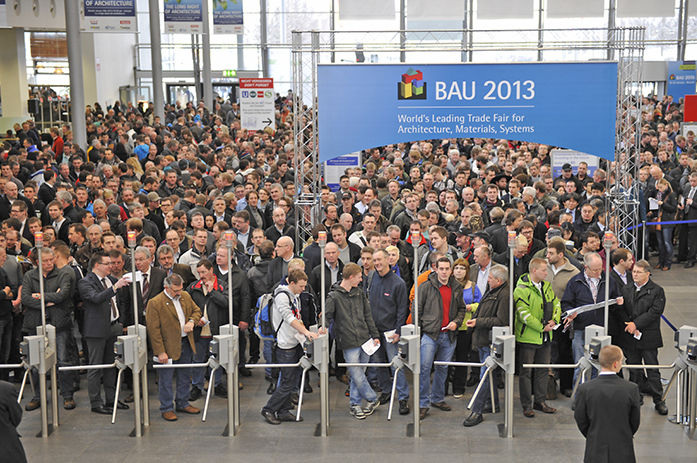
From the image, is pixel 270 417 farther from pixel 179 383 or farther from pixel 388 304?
pixel 388 304

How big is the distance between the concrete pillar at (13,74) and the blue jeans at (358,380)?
23979mm

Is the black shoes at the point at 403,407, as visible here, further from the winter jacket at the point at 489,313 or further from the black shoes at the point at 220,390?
the black shoes at the point at 220,390

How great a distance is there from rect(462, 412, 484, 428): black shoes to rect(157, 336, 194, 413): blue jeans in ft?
9.22

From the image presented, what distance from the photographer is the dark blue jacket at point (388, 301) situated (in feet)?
29.3

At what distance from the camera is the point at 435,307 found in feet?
28.5

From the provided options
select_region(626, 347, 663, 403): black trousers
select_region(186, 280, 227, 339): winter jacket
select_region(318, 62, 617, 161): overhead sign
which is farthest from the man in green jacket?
select_region(318, 62, 617, 161): overhead sign

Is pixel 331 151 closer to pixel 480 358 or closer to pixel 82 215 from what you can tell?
pixel 82 215

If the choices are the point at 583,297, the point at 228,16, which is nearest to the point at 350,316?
the point at 583,297

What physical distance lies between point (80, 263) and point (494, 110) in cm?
595

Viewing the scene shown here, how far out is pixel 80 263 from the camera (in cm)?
1004

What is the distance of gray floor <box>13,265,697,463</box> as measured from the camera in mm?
7949

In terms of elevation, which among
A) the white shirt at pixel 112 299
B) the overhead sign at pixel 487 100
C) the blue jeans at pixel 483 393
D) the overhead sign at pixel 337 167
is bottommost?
the blue jeans at pixel 483 393

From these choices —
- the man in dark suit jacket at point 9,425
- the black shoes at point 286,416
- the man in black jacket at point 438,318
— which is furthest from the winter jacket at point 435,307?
the man in dark suit jacket at point 9,425

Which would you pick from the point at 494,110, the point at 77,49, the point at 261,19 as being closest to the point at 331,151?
the point at 494,110
